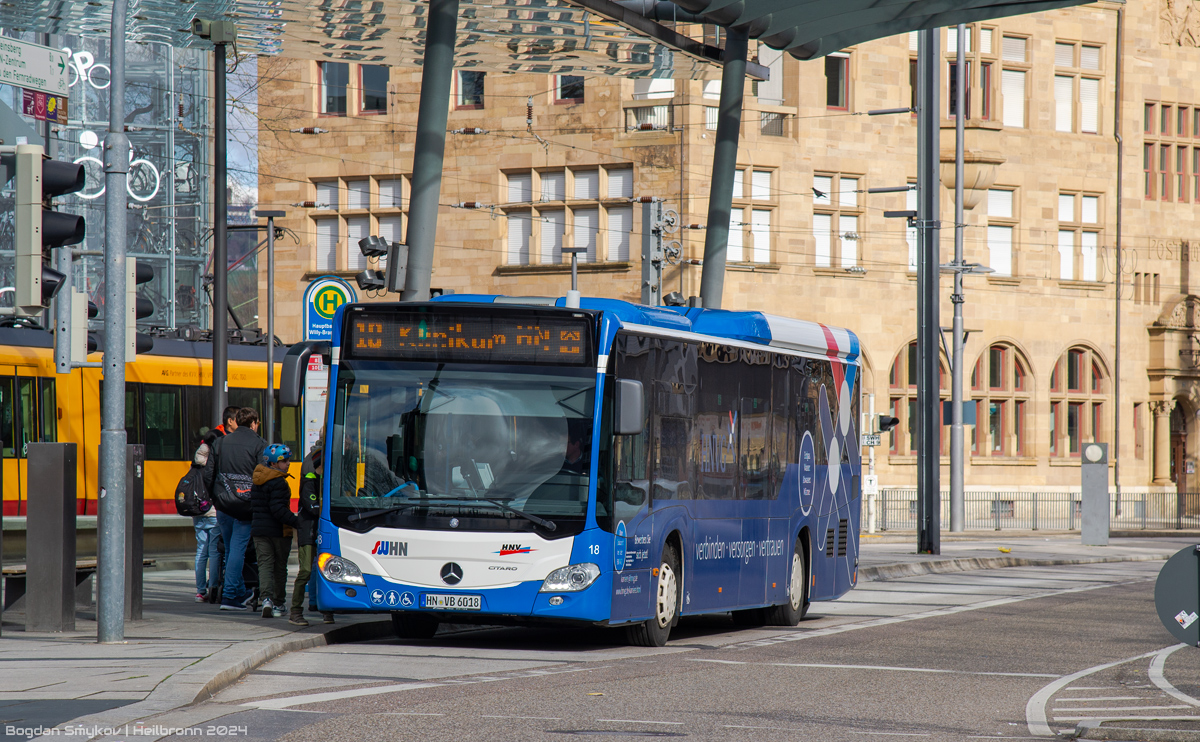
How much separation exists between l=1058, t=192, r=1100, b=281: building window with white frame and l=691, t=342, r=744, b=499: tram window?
34.1m

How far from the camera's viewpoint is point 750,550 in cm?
1508

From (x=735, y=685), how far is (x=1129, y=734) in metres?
2.78

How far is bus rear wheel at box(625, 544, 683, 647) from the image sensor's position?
1340 centimetres

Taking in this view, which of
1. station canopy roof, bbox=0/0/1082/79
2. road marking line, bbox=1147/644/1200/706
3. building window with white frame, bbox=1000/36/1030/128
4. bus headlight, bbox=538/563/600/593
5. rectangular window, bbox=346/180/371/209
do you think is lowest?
road marking line, bbox=1147/644/1200/706

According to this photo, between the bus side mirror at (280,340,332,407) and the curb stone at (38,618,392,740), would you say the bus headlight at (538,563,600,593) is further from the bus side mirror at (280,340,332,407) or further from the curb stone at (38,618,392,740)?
the bus side mirror at (280,340,332,407)

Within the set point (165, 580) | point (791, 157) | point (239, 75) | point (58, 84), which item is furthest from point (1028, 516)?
point (58, 84)

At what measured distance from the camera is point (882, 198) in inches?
1740

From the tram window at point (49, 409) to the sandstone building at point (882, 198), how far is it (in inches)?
793

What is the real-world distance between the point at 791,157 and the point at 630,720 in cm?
3499

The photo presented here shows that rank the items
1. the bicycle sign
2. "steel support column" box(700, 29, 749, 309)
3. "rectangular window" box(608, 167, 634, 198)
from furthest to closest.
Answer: "rectangular window" box(608, 167, 634, 198) < "steel support column" box(700, 29, 749, 309) < the bicycle sign

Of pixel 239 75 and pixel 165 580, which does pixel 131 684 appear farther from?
pixel 239 75

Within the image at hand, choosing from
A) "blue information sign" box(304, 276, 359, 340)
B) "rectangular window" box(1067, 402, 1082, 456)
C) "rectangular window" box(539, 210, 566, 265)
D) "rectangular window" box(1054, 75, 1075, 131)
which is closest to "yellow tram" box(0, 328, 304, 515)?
"blue information sign" box(304, 276, 359, 340)

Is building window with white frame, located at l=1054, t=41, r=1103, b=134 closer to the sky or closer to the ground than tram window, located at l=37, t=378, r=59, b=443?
closer to the sky

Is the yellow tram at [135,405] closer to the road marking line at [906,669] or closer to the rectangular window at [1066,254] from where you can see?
the road marking line at [906,669]
